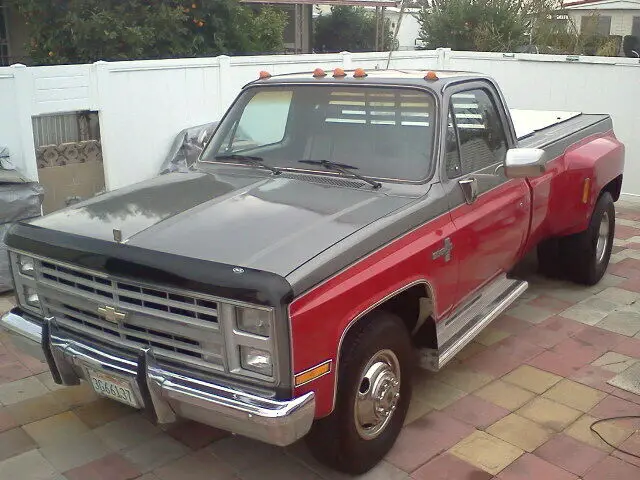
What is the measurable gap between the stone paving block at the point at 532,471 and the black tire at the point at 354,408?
0.63 meters

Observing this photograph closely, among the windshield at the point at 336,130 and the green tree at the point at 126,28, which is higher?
the green tree at the point at 126,28

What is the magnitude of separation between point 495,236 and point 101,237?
2470 millimetres

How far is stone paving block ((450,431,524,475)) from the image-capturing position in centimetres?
368

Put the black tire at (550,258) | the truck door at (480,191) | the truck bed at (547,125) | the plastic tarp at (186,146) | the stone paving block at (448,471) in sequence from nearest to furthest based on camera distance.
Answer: the stone paving block at (448,471) → the truck door at (480,191) → the truck bed at (547,125) → the black tire at (550,258) → the plastic tarp at (186,146)

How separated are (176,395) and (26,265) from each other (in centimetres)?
125

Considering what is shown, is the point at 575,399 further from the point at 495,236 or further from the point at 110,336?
the point at 110,336

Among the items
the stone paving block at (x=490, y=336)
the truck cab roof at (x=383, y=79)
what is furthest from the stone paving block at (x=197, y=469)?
the truck cab roof at (x=383, y=79)

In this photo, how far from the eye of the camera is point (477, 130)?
468cm

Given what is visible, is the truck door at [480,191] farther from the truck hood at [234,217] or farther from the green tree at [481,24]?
the green tree at [481,24]

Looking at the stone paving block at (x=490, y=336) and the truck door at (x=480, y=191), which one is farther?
the stone paving block at (x=490, y=336)

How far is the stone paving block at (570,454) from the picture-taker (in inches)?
144

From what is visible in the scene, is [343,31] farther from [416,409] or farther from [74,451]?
[74,451]

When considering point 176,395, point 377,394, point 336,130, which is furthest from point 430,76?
point 176,395

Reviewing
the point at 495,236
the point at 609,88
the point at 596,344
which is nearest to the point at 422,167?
the point at 495,236
